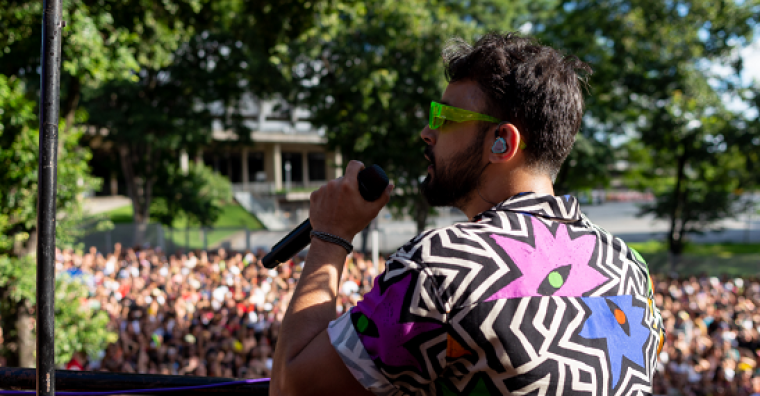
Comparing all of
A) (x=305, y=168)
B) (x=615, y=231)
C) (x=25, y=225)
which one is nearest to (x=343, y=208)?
(x=25, y=225)

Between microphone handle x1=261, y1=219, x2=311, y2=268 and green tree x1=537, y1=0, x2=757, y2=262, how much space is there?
15.3 m

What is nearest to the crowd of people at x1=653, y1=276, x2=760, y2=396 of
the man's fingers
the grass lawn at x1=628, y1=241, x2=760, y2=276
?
the grass lawn at x1=628, y1=241, x2=760, y2=276

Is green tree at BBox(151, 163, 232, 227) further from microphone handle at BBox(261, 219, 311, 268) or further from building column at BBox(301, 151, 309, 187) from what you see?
building column at BBox(301, 151, 309, 187)

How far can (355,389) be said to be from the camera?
98 centimetres

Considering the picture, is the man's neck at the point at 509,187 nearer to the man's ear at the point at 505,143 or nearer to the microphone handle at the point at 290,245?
the man's ear at the point at 505,143

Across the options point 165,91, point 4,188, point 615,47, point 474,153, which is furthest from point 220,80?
point 474,153

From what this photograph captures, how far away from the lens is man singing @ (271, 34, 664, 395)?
3.02 feet

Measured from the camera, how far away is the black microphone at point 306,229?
1200 millimetres

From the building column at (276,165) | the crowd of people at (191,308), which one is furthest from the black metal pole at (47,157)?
the building column at (276,165)

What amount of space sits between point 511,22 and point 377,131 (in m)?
11.0

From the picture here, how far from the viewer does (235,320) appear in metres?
8.22

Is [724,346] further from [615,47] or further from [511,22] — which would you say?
[511,22]

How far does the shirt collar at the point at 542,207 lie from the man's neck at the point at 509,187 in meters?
0.05

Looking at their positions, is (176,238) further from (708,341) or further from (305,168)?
(305,168)
